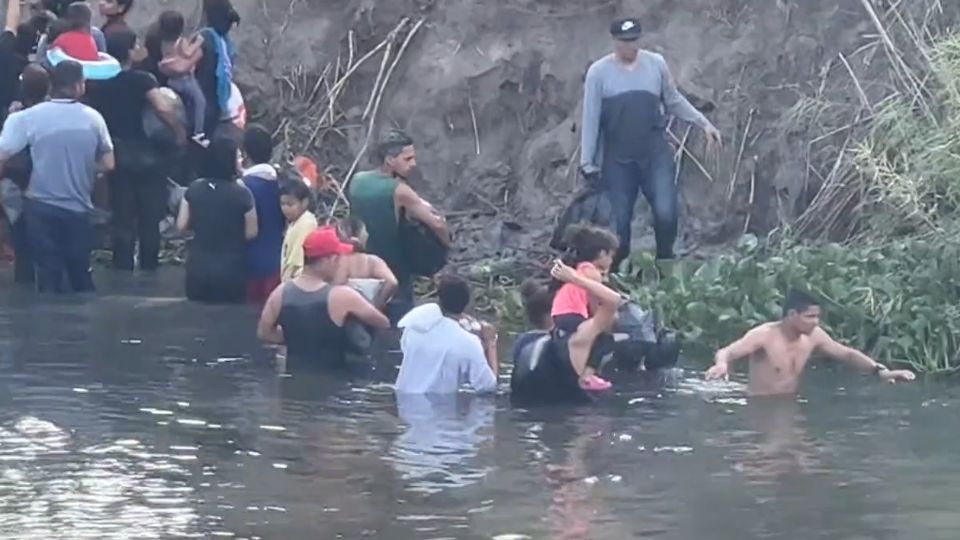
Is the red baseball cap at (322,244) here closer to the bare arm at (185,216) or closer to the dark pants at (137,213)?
the bare arm at (185,216)

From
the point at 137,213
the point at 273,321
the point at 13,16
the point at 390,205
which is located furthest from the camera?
the point at 13,16

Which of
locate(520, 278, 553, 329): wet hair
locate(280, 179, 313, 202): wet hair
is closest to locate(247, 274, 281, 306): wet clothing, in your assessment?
locate(280, 179, 313, 202): wet hair

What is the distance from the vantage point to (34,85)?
667 inches

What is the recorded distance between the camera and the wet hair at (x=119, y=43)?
18.0m

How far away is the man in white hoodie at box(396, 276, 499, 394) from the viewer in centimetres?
1291

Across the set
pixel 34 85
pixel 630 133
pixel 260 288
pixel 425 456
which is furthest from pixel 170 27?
pixel 425 456

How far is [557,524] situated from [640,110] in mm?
7289

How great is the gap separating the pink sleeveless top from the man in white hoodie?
495 millimetres

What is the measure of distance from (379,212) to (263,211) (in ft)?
3.93

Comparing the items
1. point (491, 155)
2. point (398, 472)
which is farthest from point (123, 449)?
point (491, 155)

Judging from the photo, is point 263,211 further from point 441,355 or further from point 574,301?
point 574,301

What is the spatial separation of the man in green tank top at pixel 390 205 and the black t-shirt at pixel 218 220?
97 cm

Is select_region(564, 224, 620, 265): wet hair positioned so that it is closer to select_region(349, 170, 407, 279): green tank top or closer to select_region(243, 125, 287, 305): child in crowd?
select_region(349, 170, 407, 279): green tank top

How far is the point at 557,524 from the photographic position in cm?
980
